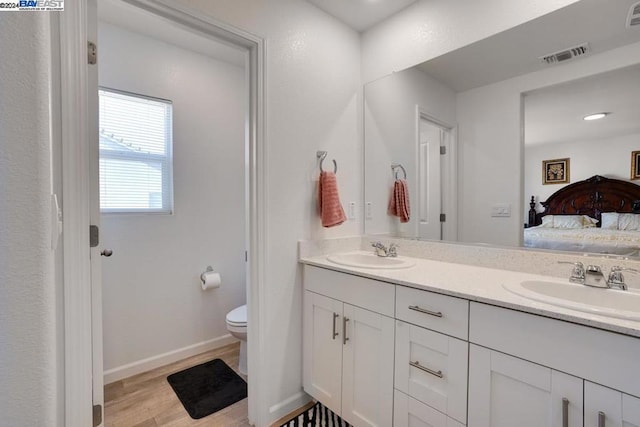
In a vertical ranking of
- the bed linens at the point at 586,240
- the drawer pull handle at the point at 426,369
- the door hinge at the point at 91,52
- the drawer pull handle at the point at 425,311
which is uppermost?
the door hinge at the point at 91,52

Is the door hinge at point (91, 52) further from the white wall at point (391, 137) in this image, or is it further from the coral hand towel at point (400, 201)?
the coral hand towel at point (400, 201)

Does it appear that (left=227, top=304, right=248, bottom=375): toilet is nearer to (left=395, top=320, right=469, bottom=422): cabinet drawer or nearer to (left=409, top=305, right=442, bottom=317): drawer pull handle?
(left=395, top=320, right=469, bottom=422): cabinet drawer

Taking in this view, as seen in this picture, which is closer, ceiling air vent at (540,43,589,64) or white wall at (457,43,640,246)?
ceiling air vent at (540,43,589,64)

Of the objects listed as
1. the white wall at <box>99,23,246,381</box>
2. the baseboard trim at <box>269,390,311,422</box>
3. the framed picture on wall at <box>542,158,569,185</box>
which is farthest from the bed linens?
the white wall at <box>99,23,246,381</box>

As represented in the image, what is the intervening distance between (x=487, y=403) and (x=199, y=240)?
84.1 inches

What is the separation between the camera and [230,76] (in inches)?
101

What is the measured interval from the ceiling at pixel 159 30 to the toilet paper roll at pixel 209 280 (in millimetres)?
1633

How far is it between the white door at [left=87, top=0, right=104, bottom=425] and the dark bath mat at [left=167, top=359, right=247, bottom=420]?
2.11 feet

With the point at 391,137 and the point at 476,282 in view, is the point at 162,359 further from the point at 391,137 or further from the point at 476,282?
the point at 391,137

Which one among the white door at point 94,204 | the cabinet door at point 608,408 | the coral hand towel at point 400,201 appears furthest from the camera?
the coral hand towel at point 400,201

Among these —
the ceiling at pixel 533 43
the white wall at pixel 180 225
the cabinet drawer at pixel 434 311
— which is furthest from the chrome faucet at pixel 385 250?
the white wall at pixel 180 225

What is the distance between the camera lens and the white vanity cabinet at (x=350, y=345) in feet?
4.35

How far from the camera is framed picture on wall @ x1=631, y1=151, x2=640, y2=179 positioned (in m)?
1.16

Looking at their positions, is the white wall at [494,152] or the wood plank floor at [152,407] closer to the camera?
the white wall at [494,152]
